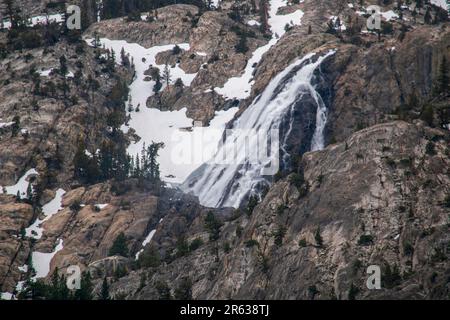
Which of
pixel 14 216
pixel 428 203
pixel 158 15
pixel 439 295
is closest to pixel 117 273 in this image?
pixel 14 216

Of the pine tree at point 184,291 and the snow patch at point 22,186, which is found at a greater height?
the pine tree at point 184,291

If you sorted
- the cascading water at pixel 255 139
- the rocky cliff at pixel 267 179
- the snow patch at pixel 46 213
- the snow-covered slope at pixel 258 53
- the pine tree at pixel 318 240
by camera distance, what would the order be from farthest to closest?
1. the snow-covered slope at pixel 258 53
2. the snow patch at pixel 46 213
3. the cascading water at pixel 255 139
4. the pine tree at pixel 318 240
5. the rocky cliff at pixel 267 179

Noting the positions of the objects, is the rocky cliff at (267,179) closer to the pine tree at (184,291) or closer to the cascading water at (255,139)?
the pine tree at (184,291)

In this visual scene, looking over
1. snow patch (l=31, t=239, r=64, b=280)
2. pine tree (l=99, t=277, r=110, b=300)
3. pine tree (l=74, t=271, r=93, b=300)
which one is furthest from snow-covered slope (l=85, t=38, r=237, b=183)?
pine tree (l=99, t=277, r=110, b=300)

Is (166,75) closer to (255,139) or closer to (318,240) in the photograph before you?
(255,139)

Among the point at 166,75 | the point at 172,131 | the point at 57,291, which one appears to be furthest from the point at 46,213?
the point at 166,75

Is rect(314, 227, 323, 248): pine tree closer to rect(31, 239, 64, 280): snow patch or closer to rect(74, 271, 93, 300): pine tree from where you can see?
rect(74, 271, 93, 300): pine tree

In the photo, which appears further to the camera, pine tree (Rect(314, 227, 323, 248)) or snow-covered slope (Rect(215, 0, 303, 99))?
snow-covered slope (Rect(215, 0, 303, 99))

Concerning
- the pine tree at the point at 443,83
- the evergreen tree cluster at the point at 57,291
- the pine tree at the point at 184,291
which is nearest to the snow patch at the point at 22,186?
the evergreen tree cluster at the point at 57,291
